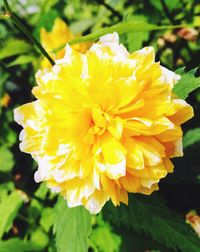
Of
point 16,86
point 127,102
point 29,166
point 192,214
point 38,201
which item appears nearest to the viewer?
point 127,102

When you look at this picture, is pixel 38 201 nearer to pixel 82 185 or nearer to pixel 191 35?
pixel 82 185

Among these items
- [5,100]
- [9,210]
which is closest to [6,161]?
[9,210]

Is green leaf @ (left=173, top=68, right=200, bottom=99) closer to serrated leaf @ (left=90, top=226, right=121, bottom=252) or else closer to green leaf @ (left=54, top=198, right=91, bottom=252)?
green leaf @ (left=54, top=198, right=91, bottom=252)

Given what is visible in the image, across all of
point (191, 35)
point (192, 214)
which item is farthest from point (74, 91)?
point (191, 35)

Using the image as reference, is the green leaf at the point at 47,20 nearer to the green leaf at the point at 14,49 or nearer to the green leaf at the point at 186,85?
the green leaf at the point at 14,49

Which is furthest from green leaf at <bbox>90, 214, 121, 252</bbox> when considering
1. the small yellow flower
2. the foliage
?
the small yellow flower

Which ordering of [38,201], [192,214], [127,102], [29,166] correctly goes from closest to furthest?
[127,102] < [192,214] < [38,201] < [29,166]
